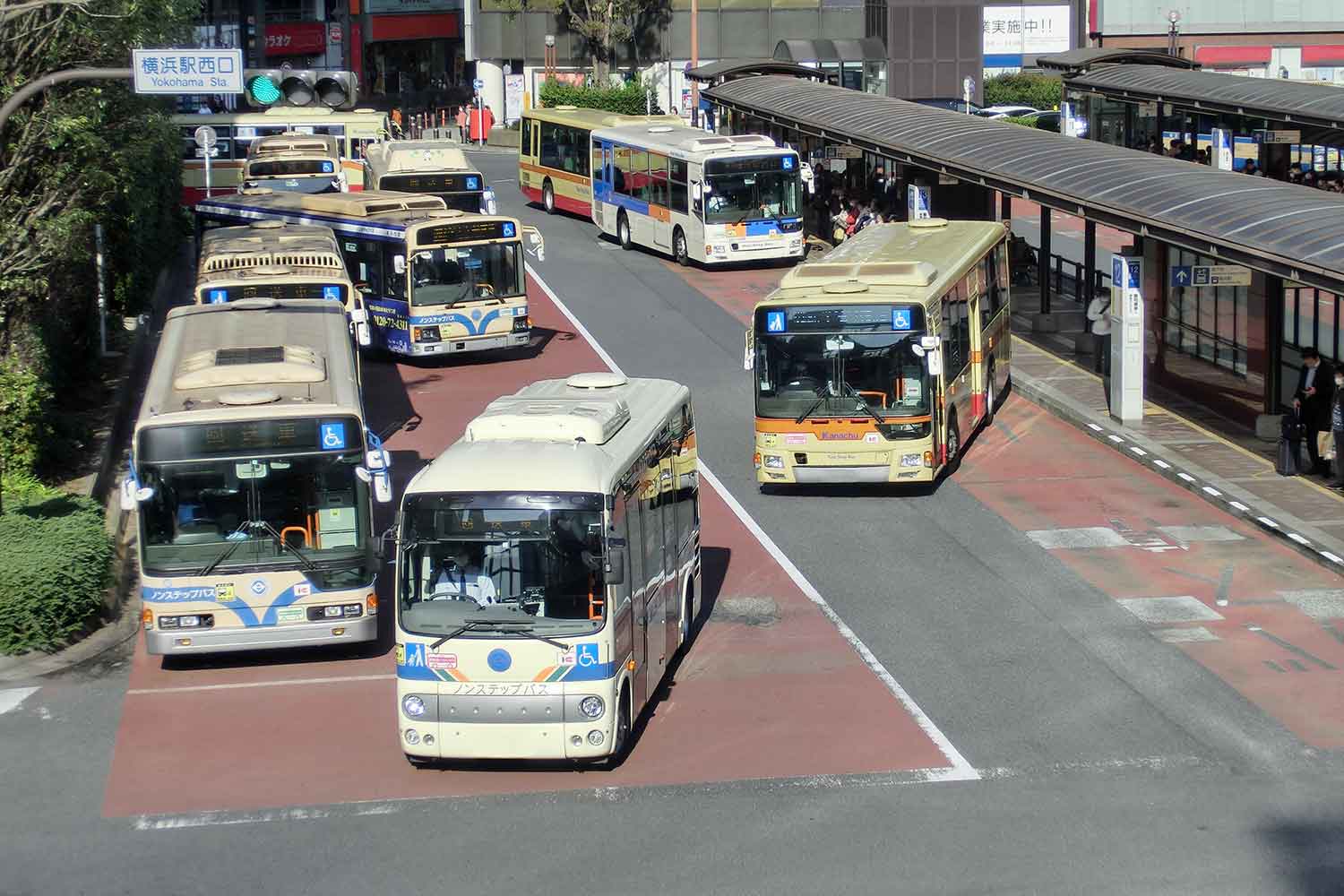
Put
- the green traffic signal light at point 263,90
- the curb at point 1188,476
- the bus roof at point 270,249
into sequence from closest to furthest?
the green traffic signal light at point 263,90 → the curb at point 1188,476 → the bus roof at point 270,249

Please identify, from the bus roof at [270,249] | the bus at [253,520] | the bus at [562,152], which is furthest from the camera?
the bus at [562,152]

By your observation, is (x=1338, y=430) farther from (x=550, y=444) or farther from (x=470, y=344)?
(x=470, y=344)

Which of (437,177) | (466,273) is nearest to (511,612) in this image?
(466,273)

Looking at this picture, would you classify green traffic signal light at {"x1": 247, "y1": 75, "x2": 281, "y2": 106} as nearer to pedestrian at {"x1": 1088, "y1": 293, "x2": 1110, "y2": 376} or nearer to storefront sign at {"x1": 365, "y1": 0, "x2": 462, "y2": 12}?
pedestrian at {"x1": 1088, "y1": 293, "x2": 1110, "y2": 376}

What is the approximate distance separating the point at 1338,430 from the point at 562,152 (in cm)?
2931

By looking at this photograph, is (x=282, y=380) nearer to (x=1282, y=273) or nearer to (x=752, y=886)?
(x=752, y=886)

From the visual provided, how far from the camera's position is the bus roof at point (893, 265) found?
22047 millimetres

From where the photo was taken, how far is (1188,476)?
22.9 metres

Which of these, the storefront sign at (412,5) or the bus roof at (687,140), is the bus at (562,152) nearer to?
the bus roof at (687,140)

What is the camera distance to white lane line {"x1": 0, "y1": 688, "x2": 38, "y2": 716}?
15984 mm

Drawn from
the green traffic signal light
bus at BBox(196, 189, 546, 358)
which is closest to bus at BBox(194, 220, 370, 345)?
bus at BBox(196, 189, 546, 358)

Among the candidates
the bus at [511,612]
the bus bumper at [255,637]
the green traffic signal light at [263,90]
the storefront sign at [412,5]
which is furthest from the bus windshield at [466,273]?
the storefront sign at [412,5]

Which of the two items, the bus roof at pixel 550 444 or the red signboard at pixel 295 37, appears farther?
the red signboard at pixel 295 37

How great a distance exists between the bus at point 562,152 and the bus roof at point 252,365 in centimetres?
2340
